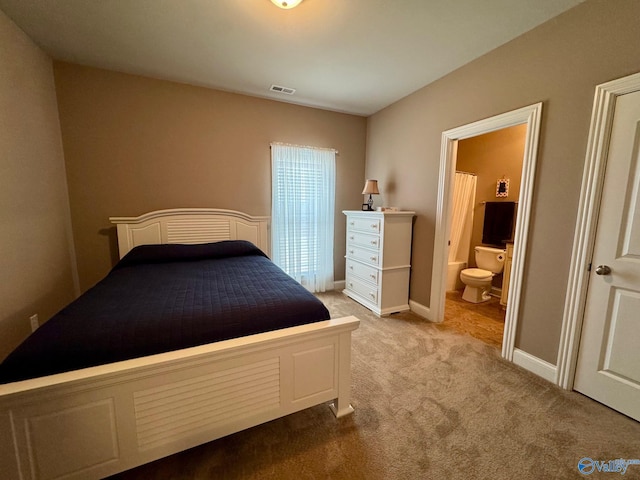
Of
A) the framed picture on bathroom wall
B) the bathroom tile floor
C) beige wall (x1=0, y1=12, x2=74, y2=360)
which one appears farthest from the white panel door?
beige wall (x1=0, y1=12, x2=74, y2=360)

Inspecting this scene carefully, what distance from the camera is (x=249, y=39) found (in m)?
2.03

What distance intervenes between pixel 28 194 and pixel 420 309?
12.2 ft

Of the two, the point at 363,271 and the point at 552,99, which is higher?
the point at 552,99

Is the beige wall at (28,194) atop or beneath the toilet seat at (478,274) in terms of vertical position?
atop

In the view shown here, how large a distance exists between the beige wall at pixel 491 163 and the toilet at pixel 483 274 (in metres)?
0.30

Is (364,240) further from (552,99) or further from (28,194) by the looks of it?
(28,194)

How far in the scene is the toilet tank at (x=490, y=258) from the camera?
3416 mm

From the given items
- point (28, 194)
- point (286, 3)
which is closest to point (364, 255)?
point (286, 3)

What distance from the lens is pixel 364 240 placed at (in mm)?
3141

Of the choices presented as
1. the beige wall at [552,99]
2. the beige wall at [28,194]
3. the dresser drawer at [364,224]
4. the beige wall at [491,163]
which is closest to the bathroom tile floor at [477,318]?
the beige wall at [552,99]

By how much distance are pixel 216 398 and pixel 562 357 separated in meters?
2.24

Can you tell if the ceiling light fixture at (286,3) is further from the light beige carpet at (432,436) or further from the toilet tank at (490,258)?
the toilet tank at (490,258)

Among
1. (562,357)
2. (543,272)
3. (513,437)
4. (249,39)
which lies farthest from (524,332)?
(249,39)

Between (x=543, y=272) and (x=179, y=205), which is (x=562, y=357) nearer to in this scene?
(x=543, y=272)
